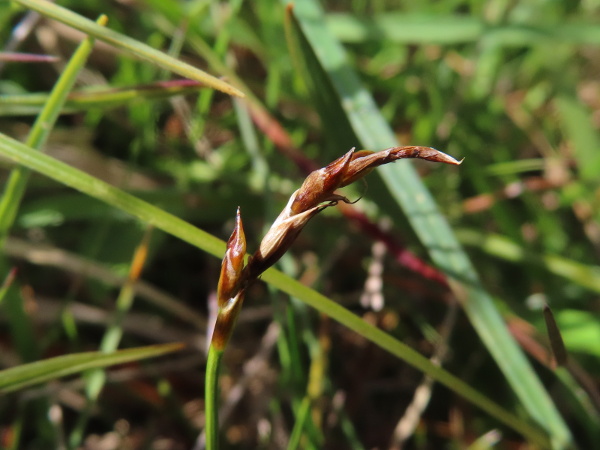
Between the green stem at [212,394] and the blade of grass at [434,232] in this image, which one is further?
the blade of grass at [434,232]

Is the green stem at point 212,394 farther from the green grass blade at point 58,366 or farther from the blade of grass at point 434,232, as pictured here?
the blade of grass at point 434,232

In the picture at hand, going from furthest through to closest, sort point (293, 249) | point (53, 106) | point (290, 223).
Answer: point (293, 249)
point (53, 106)
point (290, 223)

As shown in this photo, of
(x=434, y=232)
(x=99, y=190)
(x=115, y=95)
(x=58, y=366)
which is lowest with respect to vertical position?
(x=434, y=232)

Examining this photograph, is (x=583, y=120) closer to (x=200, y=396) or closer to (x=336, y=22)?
(x=336, y=22)

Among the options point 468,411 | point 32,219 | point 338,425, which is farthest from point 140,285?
point 468,411

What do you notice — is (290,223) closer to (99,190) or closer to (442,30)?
(99,190)

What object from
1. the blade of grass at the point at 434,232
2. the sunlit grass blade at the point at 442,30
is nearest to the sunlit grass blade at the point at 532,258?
the blade of grass at the point at 434,232

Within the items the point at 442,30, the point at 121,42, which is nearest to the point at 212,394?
the point at 121,42

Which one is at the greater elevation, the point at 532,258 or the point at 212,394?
the point at 212,394
